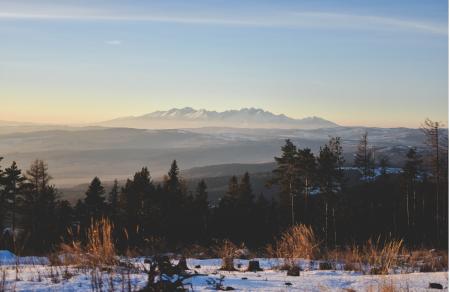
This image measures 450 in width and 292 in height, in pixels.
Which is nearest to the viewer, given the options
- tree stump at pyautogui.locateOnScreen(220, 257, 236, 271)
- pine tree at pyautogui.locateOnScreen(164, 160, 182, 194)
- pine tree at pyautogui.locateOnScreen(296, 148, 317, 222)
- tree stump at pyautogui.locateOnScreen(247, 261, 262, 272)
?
tree stump at pyautogui.locateOnScreen(247, 261, 262, 272)

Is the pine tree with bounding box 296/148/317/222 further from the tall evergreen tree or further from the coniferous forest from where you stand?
the tall evergreen tree

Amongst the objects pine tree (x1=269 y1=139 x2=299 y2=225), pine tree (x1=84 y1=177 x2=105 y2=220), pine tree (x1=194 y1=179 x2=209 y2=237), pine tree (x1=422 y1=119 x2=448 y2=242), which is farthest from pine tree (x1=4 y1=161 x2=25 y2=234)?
pine tree (x1=422 y1=119 x2=448 y2=242)

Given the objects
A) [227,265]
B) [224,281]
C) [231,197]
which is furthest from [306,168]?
[224,281]

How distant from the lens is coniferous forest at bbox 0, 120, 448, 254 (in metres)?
41.4

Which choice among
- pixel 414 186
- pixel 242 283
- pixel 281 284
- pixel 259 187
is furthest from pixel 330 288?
pixel 259 187

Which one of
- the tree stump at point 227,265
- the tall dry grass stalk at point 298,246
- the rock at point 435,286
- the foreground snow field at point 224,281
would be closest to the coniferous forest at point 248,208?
the tall dry grass stalk at point 298,246

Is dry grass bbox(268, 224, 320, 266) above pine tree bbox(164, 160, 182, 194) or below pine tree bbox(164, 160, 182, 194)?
above

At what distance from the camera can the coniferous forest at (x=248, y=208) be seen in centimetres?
4138

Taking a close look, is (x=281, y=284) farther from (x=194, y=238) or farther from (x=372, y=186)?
(x=372, y=186)

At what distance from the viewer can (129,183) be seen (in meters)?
48.1

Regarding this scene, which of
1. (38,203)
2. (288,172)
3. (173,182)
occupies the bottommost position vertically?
(38,203)

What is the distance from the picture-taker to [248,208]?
158 feet

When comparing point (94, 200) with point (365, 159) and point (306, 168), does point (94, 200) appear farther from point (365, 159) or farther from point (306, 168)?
point (365, 159)

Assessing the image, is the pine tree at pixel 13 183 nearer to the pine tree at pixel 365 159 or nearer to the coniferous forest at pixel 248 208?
the coniferous forest at pixel 248 208
